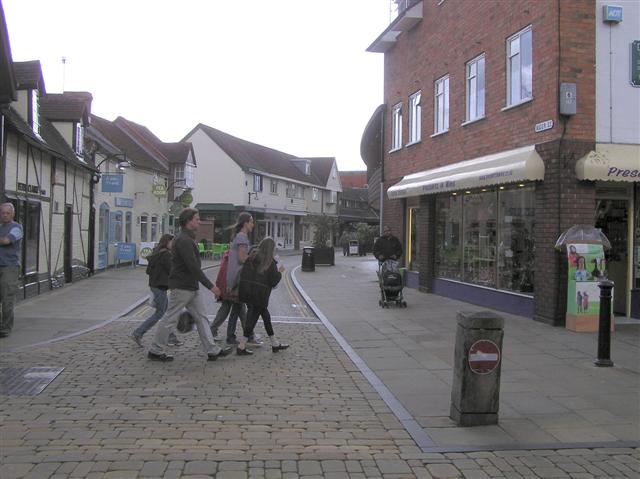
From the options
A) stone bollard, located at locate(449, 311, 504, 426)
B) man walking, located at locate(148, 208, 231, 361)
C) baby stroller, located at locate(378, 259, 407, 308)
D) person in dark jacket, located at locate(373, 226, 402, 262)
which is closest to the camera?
stone bollard, located at locate(449, 311, 504, 426)

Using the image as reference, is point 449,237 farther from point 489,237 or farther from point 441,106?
point 441,106

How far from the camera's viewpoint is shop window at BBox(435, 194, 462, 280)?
1410 centimetres

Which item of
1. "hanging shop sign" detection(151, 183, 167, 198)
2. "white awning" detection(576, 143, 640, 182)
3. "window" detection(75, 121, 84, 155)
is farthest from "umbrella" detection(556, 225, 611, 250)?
"hanging shop sign" detection(151, 183, 167, 198)

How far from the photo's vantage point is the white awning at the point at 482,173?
1004 centimetres

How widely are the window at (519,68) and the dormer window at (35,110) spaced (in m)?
10.8

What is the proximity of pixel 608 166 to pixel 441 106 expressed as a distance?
602 centimetres

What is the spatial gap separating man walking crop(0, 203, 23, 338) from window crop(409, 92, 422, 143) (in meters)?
10.8

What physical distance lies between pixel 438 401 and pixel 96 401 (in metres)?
3.22

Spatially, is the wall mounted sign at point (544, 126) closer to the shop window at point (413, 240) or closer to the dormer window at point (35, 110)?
the shop window at point (413, 240)

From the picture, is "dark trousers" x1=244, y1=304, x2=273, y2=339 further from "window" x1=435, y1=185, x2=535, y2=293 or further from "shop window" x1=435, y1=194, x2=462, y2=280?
"shop window" x1=435, y1=194, x2=462, y2=280

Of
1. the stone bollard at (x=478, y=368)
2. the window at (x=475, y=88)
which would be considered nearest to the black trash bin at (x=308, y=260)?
the window at (x=475, y=88)

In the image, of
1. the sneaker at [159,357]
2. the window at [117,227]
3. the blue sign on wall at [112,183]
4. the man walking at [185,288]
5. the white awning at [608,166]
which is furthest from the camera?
the window at [117,227]

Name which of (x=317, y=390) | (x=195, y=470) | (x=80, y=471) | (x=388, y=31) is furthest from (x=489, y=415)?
(x=388, y=31)

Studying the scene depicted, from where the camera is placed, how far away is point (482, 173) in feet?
37.5
